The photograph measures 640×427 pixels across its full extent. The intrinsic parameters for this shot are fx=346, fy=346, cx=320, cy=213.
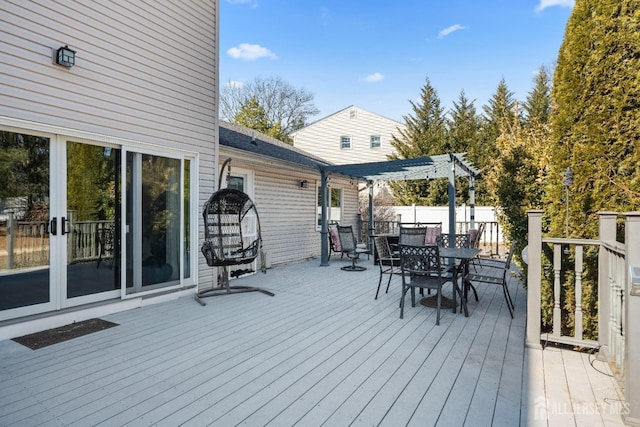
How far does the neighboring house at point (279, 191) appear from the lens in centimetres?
708

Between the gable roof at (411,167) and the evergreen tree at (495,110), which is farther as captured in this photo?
the evergreen tree at (495,110)

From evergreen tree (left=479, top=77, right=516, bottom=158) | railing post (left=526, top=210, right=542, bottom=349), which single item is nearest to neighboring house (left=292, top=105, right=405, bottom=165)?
evergreen tree (left=479, top=77, right=516, bottom=158)

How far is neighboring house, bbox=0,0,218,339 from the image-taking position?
3568mm

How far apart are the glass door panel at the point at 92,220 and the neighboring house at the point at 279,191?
210 centimetres

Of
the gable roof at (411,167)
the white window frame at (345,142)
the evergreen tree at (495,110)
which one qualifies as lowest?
the gable roof at (411,167)

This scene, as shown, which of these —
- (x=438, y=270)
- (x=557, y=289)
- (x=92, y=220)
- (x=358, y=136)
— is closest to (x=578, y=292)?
(x=557, y=289)

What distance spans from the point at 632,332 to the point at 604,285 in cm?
102

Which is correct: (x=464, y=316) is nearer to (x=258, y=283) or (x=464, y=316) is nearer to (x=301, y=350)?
(x=301, y=350)

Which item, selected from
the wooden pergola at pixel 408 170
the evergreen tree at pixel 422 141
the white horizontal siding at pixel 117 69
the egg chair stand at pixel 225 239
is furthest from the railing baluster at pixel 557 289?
the evergreen tree at pixel 422 141

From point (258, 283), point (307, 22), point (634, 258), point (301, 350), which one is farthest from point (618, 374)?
point (307, 22)

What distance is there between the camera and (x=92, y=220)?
4.27 metres

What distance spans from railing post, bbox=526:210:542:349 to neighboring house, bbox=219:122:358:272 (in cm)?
486

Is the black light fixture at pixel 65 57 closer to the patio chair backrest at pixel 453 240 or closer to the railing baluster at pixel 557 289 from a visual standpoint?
the railing baluster at pixel 557 289

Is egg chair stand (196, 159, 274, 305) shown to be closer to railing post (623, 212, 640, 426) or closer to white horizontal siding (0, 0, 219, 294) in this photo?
white horizontal siding (0, 0, 219, 294)
